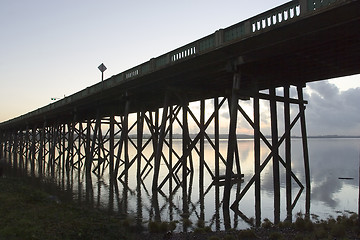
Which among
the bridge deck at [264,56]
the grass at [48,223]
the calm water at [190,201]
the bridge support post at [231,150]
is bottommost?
the calm water at [190,201]

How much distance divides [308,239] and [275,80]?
970 centimetres

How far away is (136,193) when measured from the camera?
17.4m

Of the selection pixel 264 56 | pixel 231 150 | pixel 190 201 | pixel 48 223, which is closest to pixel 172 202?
pixel 190 201

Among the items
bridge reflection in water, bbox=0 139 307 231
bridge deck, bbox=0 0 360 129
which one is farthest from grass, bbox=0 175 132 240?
bridge deck, bbox=0 0 360 129

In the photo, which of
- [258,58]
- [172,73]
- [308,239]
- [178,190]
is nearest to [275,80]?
[258,58]

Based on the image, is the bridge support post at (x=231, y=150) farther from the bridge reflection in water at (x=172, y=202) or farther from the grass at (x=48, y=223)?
the grass at (x=48, y=223)

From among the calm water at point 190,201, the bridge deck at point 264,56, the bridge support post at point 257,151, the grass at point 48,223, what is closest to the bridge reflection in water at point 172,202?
the calm water at point 190,201

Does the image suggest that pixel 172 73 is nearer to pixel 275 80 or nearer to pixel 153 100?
pixel 275 80

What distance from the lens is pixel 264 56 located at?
455 inches

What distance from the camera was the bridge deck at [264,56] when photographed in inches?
362

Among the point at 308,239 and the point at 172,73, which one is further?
the point at 172,73

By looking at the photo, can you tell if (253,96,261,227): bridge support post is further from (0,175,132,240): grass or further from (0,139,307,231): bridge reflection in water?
(0,175,132,240): grass

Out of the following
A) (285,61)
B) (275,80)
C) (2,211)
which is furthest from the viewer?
(275,80)

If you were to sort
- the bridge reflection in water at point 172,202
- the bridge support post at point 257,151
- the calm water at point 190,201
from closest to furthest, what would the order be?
1. the bridge reflection in water at point 172,202
2. the calm water at point 190,201
3. the bridge support post at point 257,151
